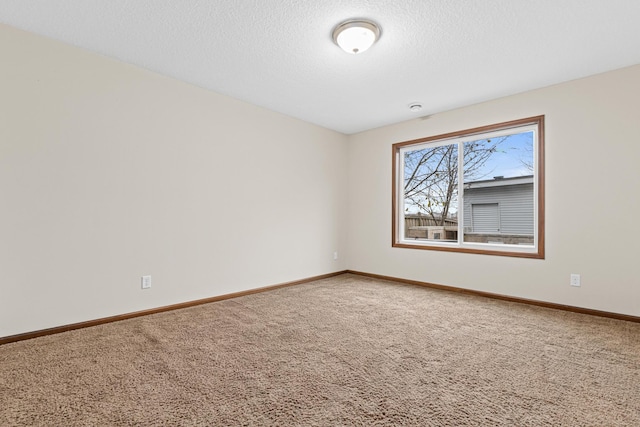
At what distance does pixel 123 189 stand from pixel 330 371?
2405 mm

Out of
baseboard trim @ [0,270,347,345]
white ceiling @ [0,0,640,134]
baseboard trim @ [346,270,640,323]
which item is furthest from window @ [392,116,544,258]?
baseboard trim @ [0,270,347,345]

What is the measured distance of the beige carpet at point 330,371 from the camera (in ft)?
4.79

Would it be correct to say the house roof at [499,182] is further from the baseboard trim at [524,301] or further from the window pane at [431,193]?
the baseboard trim at [524,301]

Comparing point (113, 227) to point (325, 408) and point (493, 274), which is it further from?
point (493, 274)

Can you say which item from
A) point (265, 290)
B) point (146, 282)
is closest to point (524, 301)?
point (265, 290)

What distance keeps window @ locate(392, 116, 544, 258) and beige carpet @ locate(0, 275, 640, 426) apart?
106cm

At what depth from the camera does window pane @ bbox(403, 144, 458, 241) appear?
13.9 feet

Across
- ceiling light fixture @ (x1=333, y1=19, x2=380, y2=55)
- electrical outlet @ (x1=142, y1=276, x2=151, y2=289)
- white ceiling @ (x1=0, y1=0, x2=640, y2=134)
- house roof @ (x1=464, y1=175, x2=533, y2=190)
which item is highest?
white ceiling @ (x1=0, y1=0, x2=640, y2=134)

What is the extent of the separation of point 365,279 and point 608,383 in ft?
10.1

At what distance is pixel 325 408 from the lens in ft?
4.94

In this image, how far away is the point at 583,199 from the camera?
10.1ft

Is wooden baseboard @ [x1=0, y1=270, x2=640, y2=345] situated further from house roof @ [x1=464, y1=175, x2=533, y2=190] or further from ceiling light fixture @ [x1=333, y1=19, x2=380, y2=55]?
ceiling light fixture @ [x1=333, y1=19, x2=380, y2=55]

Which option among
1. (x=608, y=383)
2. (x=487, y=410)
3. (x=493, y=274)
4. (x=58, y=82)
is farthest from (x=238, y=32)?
(x=493, y=274)

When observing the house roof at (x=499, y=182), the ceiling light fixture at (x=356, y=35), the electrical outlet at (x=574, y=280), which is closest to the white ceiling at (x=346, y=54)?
the ceiling light fixture at (x=356, y=35)
